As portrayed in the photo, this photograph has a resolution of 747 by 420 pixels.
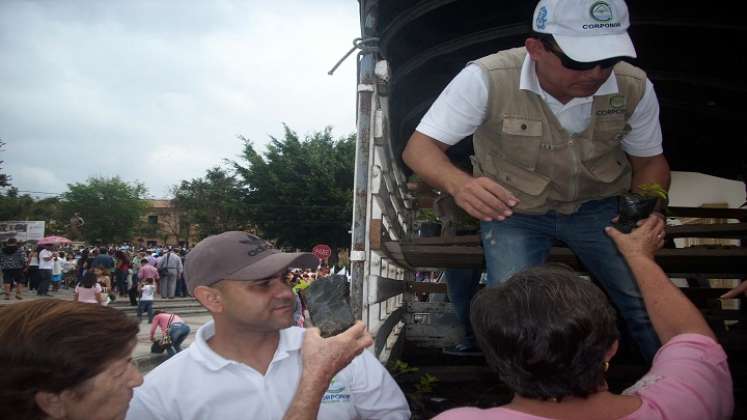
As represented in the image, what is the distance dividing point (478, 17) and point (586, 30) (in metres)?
1.23

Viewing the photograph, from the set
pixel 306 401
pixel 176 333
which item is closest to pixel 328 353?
pixel 306 401

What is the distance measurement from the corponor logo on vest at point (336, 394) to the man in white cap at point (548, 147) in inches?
34.2

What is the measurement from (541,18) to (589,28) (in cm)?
21

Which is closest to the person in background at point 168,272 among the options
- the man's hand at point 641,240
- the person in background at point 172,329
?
the person in background at point 172,329

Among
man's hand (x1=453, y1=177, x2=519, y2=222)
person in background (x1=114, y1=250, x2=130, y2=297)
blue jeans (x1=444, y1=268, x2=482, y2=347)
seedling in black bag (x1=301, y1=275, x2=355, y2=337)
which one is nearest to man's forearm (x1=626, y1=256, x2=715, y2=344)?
man's hand (x1=453, y1=177, x2=519, y2=222)

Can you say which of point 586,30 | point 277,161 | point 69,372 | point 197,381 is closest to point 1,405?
point 69,372

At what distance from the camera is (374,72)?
3.43m

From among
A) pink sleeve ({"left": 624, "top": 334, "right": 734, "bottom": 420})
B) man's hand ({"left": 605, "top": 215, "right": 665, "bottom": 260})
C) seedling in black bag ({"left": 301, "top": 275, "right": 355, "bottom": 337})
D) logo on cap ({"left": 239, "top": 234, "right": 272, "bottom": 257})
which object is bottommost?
pink sleeve ({"left": 624, "top": 334, "right": 734, "bottom": 420})

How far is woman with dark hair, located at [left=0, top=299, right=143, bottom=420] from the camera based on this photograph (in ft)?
5.13

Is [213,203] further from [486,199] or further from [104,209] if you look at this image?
[486,199]

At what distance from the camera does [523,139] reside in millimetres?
2764

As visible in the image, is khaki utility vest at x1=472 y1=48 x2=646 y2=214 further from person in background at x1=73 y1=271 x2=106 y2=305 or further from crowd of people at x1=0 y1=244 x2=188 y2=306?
crowd of people at x1=0 y1=244 x2=188 y2=306

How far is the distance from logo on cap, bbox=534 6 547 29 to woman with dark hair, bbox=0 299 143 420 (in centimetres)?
193

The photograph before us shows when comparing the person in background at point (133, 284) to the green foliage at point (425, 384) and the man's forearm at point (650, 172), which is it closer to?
the green foliage at point (425, 384)
